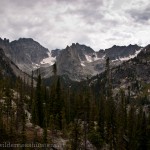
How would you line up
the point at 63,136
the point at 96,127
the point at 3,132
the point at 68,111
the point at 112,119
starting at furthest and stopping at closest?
1. the point at 68,111
2. the point at 96,127
3. the point at 112,119
4. the point at 63,136
5. the point at 3,132

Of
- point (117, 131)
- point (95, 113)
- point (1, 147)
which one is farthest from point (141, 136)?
point (1, 147)

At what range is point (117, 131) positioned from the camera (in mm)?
100062

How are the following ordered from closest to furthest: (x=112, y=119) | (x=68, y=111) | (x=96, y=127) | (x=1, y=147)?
(x=1, y=147)
(x=112, y=119)
(x=96, y=127)
(x=68, y=111)

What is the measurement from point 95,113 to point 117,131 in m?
21.8

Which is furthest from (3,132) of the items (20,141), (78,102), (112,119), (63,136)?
(78,102)

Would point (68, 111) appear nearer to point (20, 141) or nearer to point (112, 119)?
point (112, 119)

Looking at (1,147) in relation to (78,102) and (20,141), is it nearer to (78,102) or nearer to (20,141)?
(20,141)

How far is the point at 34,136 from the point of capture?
266ft

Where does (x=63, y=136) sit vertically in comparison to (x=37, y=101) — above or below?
below

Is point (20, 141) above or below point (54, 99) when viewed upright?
below

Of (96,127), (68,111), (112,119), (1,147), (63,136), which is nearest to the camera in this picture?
(1,147)

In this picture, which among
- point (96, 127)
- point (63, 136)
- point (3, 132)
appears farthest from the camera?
point (96, 127)

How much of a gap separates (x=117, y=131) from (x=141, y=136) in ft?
35.6

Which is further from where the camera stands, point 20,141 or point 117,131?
point 117,131
